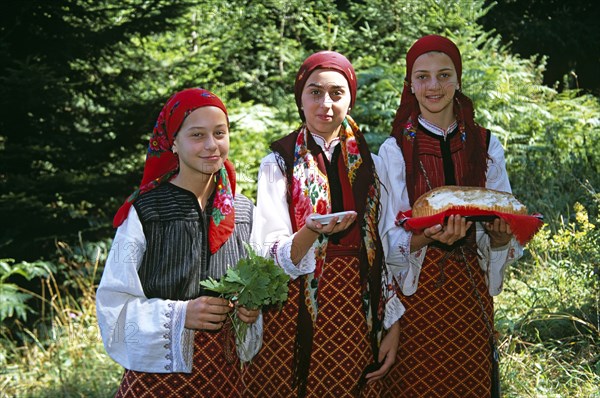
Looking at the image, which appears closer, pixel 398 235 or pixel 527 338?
pixel 398 235

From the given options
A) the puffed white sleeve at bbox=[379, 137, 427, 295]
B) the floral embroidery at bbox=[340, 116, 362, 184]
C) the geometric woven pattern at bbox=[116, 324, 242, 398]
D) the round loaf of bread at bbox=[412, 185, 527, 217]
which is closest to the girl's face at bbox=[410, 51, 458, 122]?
the puffed white sleeve at bbox=[379, 137, 427, 295]

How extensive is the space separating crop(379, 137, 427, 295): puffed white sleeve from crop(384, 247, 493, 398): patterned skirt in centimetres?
5

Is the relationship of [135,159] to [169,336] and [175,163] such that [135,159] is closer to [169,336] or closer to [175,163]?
[175,163]

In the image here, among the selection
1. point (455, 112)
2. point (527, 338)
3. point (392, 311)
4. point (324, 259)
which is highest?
point (455, 112)

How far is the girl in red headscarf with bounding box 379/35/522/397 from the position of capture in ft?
9.61

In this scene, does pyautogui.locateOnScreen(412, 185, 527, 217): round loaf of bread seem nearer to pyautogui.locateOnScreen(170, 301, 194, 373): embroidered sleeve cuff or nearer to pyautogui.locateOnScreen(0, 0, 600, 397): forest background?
pyautogui.locateOnScreen(170, 301, 194, 373): embroidered sleeve cuff

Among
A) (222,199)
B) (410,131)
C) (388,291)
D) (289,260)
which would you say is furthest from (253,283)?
(410,131)

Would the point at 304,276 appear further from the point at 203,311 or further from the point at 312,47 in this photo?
the point at 312,47

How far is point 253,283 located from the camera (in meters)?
2.45

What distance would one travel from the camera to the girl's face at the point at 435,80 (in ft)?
9.94

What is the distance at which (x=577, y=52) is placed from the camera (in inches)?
489

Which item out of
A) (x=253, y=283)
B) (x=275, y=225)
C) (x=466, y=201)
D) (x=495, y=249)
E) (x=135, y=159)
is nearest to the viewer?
(x=253, y=283)

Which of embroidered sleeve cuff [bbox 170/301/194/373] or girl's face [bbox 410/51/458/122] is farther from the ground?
girl's face [bbox 410/51/458/122]

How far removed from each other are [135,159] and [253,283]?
15.8 feet
